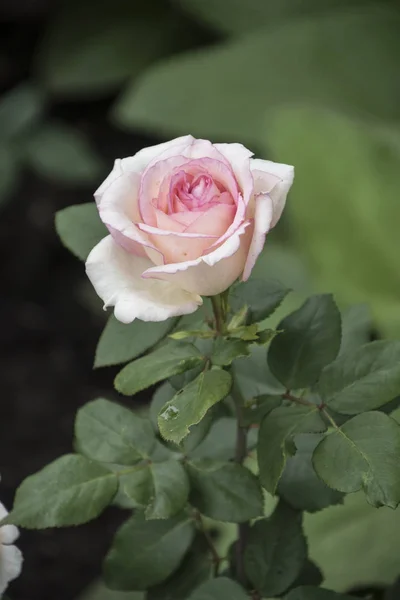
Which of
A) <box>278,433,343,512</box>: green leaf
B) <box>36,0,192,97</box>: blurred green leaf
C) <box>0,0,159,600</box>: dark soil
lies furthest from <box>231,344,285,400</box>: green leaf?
<box>36,0,192,97</box>: blurred green leaf

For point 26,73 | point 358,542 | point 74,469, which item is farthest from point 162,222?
point 26,73

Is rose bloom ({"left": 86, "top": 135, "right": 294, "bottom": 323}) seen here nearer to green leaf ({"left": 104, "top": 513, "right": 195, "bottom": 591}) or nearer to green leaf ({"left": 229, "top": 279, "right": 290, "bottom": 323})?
green leaf ({"left": 229, "top": 279, "right": 290, "bottom": 323})

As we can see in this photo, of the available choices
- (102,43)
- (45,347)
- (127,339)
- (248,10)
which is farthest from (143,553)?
(102,43)

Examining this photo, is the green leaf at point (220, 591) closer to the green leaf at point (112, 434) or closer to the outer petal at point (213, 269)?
the green leaf at point (112, 434)

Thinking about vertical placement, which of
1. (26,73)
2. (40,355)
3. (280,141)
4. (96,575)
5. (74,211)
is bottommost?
A: (96,575)

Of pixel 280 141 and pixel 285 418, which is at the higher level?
pixel 285 418

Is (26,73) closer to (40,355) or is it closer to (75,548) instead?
(40,355)

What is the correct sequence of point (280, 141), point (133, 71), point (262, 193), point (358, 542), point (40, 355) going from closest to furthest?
point (262, 193) < point (358, 542) < point (280, 141) < point (40, 355) < point (133, 71)

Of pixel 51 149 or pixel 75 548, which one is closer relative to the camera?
pixel 75 548

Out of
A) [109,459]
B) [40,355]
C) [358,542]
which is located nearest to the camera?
[109,459]
